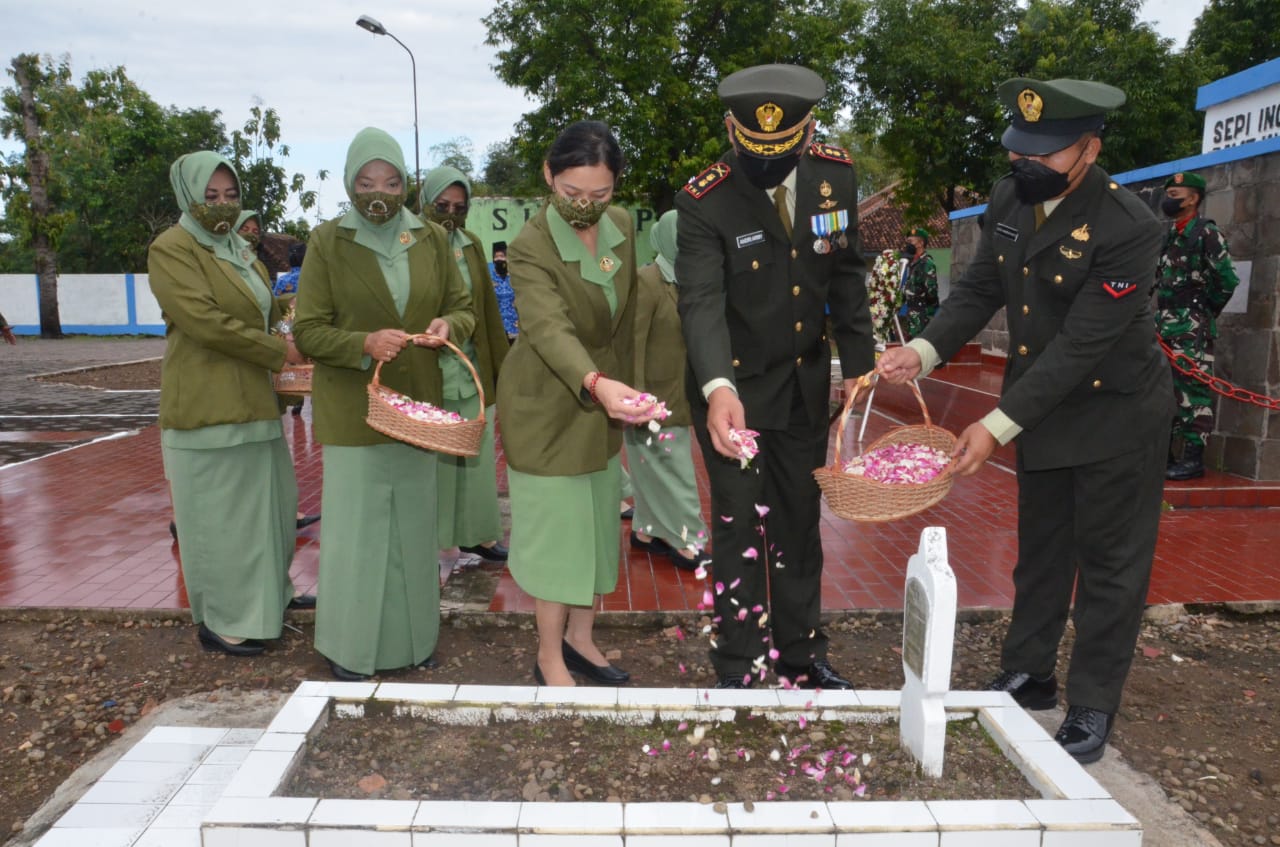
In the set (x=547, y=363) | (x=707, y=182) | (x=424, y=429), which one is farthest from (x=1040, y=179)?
(x=424, y=429)

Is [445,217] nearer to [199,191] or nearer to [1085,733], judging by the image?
[199,191]

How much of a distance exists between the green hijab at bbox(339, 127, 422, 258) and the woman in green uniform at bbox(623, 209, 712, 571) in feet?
4.78

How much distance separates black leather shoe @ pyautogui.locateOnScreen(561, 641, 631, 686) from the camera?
12.9 ft

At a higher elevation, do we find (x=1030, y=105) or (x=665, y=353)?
(x=1030, y=105)

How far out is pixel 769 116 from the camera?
10.1ft

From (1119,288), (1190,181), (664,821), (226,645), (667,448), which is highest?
(1190,181)

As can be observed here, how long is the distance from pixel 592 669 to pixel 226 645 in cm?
174

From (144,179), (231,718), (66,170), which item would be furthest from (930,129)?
(66,170)

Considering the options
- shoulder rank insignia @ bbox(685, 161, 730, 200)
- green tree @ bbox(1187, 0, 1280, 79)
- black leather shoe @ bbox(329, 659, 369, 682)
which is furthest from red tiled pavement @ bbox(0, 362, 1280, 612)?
green tree @ bbox(1187, 0, 1280, 79)

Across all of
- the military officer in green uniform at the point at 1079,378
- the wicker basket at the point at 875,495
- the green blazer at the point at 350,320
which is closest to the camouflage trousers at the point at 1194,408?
the military officer in green uniform at the point at 1079,378

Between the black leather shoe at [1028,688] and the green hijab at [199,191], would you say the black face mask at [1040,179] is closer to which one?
the black leather shoe at [1028,688]

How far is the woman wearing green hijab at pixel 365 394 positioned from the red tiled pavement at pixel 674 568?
2.77 feet

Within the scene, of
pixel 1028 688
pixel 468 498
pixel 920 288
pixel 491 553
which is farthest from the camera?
pixel 920 288

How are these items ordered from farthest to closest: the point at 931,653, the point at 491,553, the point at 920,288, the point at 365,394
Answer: the point at 920,288
the point at 491,553
the point at 365,394
the point at 931,653
